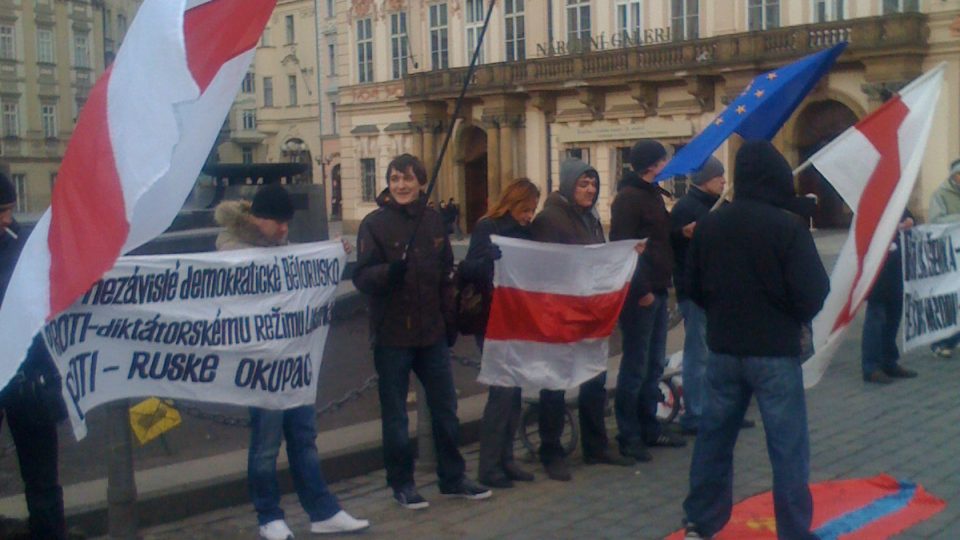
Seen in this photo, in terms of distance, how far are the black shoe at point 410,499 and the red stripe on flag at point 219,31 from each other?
2.67 m

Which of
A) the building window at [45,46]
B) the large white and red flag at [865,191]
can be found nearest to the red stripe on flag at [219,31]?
the large white and red flag at [865,191]

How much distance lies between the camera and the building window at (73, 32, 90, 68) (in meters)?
37.3

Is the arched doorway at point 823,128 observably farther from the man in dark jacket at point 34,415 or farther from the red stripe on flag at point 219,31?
the man in dark jacket at point 34,415

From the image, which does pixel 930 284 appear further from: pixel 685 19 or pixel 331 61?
pixel 331 61

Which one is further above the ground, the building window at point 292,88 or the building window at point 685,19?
the building window at point 292,88

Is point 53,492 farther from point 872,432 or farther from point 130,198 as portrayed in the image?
point 872,432

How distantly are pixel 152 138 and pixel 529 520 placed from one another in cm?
290

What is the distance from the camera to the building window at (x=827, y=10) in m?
32.6

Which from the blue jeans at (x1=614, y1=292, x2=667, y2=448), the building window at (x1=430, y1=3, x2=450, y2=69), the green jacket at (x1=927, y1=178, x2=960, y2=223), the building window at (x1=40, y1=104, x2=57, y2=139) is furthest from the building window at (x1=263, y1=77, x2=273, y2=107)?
the blue jeans at (x1=614, y1=292, x2=667, y2=448)

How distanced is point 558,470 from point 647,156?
2.00 metres

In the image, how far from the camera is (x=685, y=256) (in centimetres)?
752

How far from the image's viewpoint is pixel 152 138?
461cm

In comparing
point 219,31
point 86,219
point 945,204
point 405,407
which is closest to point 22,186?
point 945,204

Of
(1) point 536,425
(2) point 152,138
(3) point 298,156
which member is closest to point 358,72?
(3) point 298,156
